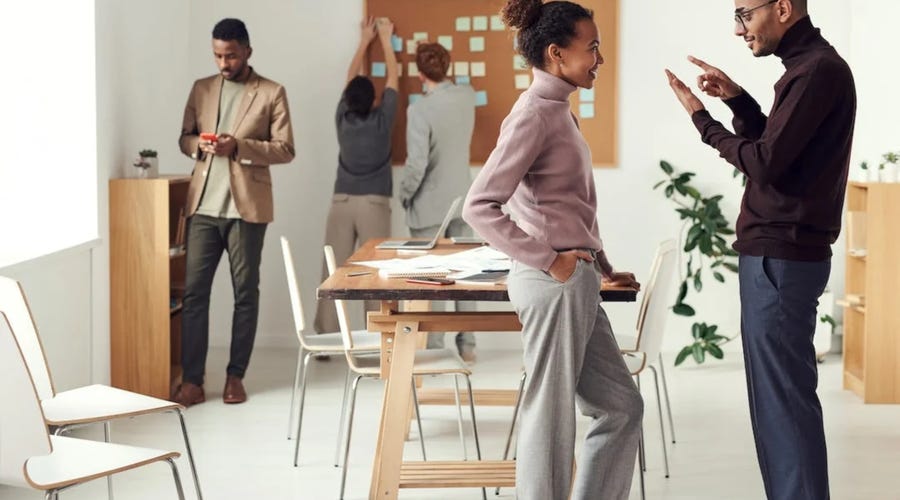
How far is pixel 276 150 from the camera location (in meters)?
5.59

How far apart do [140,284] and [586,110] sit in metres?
2.76

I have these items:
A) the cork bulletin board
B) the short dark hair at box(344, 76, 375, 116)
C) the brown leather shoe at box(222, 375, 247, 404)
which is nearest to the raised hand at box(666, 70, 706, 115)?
the brown leather shoe at box(222, 375, 247, 404)

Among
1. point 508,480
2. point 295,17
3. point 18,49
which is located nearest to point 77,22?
point 18,49

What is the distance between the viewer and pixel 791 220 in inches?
127

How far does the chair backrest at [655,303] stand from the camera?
4.25m

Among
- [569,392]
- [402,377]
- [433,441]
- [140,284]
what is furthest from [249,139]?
[569,392]

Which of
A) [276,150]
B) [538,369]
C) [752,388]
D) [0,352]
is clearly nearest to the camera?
[0,352]

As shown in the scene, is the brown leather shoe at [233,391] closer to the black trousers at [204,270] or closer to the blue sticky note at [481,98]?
the black trousers at [204,270]

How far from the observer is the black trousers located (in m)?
5.59

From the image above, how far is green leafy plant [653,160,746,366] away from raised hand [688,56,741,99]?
3143 mm

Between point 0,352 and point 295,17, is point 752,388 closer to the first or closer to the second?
point 0,352

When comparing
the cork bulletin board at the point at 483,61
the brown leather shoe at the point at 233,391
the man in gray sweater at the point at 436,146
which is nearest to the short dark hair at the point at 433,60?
the man in gray sweater at the point at 436,146

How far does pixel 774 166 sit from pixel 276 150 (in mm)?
2960

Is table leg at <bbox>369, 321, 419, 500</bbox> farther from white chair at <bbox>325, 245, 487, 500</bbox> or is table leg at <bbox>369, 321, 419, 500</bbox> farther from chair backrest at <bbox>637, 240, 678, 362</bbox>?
chair backrest at <bbox>637, 240, 678, 362</bbox>
